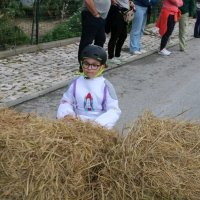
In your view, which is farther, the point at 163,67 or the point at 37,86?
the point at 163,67

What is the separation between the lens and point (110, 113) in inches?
148

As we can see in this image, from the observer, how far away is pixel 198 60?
1083cm

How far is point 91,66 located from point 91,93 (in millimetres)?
221

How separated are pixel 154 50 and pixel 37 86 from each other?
14.9 ft

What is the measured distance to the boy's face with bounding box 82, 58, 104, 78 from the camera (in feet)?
12.6

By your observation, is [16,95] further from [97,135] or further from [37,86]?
[97,135]

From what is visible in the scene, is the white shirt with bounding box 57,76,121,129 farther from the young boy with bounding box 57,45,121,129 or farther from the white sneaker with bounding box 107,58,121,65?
the white sneaker with bounding box 107,58,121,65

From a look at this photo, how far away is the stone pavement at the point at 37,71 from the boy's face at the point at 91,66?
96.7 inches

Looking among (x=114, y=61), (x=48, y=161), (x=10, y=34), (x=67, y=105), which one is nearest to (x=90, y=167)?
(x=48, y=161)

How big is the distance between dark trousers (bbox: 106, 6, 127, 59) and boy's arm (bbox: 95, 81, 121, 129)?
5.58 m

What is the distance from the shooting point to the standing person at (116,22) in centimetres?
928

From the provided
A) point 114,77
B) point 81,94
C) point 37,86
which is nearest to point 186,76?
point 114,77

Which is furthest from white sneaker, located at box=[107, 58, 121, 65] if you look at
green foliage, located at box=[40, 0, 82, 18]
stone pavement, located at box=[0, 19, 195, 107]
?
green foliage, located at box=[40, 0, 82, 18]

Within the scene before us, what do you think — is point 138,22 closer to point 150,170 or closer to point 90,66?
point 90,66
